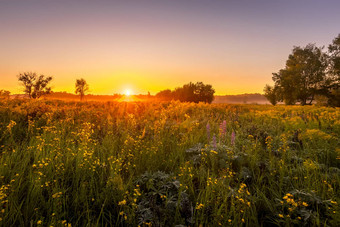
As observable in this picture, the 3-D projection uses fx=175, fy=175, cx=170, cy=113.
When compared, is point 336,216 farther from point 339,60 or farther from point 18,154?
point 339,60

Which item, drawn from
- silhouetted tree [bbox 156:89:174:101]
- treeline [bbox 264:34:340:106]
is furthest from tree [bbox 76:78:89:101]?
treeline [bbox 264:34:340:106]

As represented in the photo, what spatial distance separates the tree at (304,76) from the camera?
36500 mm

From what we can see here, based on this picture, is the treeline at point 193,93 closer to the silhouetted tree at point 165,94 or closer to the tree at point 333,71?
the silhouetted tree at point 165,94

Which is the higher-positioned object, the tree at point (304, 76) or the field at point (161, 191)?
the tree at point (304, 76)

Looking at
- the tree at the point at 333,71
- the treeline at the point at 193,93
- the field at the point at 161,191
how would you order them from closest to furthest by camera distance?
the field at the point at 161,191 < the tree at the point at 333,71 < the treeline at the point at 193,93

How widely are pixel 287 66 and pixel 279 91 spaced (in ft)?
20.8

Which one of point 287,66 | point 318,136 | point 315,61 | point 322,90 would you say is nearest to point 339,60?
point 315,61

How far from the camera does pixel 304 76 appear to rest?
122 feet

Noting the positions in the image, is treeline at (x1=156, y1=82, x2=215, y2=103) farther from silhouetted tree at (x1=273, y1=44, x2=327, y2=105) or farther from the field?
the field

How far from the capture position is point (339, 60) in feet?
112

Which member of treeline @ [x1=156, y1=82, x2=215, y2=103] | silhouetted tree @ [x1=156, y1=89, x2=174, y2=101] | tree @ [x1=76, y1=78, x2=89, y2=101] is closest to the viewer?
treeline @ [x1=156, y1=82, x2=215, y2=103]

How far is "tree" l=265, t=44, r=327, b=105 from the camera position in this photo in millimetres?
36500

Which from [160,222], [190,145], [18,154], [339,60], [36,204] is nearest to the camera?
[160,222]

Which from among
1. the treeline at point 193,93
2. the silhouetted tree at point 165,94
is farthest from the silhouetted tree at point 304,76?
the silhouetted tree at point 165,94
